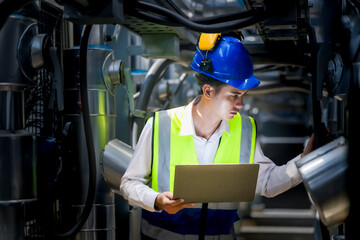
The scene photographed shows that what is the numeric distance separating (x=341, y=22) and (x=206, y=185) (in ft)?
2.88

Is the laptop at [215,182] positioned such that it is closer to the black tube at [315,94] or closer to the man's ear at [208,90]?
the black tube at [315,94]

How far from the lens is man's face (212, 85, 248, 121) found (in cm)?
242

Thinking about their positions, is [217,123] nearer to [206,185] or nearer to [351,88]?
[206,185]

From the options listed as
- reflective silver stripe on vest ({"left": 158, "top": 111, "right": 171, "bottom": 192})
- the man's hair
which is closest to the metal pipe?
reflective silver stripe on vest ({"left": 158, "top": 111, "right": 171, "bottom": 192})

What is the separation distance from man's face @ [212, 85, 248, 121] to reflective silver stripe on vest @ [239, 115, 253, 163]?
154mm

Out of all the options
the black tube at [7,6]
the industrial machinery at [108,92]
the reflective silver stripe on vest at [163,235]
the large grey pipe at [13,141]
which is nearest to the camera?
the black tube at [7,6]

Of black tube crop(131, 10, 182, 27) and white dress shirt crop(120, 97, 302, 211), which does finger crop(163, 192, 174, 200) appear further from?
black tube crop(131, 10, 182, 27)

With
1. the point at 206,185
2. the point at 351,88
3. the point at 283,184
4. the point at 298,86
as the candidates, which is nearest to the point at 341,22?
the point at 351,88

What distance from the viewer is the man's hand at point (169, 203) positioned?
85.2 inches

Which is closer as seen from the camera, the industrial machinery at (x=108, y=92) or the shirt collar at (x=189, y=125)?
the industrial machinery at (x=108, y=92)

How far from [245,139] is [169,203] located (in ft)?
1.83

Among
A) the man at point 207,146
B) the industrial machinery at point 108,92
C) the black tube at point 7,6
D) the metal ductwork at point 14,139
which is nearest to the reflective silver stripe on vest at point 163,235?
the man at point 207,146

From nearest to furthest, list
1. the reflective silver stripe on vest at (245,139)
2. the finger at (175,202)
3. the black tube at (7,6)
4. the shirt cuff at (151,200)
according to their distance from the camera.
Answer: the black tube at (7,6), the finger at (175,202), the shirt cuff at (151,200), the reflective silver stripe on vest at (245,139)

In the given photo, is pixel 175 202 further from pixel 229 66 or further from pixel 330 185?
pixel 330 185
